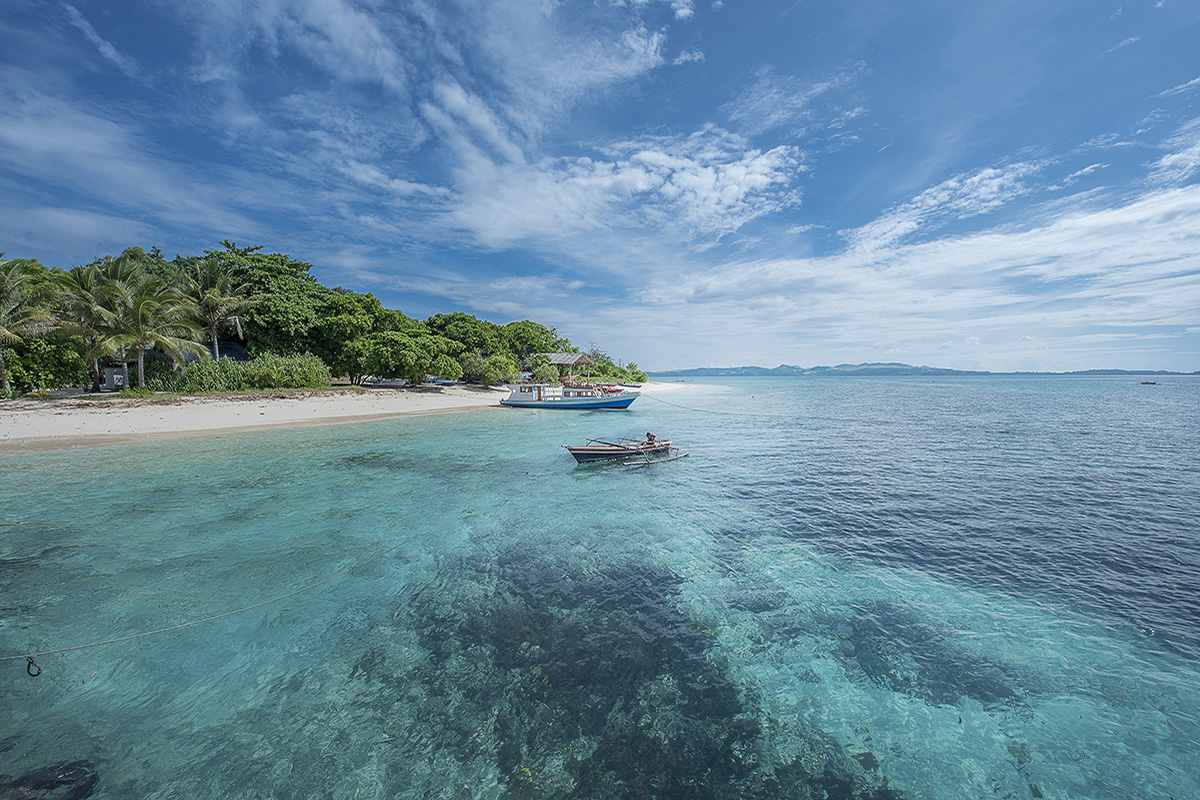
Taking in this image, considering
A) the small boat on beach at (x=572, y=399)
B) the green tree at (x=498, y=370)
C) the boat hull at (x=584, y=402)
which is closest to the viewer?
the boat hull at (x=584, y=402)

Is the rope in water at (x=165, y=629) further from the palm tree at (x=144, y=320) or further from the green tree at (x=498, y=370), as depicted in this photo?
the green tree at (x=498, y=370)

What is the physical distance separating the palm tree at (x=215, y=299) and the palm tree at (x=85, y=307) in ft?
18.0

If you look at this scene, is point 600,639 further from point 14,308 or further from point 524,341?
point 524,341

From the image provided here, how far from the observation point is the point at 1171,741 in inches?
181

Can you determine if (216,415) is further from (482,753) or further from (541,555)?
(482,753)

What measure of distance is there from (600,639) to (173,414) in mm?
29926

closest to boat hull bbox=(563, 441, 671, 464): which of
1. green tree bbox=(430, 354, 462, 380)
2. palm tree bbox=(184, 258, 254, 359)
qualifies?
green tree bbox=(430, 354, 462, 380)

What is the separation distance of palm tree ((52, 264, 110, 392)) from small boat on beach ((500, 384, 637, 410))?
26.7m

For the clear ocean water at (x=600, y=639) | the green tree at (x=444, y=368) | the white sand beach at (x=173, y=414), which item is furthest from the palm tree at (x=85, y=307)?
the green tree at (x=444, y=368)

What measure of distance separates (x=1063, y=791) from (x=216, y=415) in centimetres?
3414

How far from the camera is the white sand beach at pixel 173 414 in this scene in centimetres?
1922

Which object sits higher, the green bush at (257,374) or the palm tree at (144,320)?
the palm tree at (144,320)

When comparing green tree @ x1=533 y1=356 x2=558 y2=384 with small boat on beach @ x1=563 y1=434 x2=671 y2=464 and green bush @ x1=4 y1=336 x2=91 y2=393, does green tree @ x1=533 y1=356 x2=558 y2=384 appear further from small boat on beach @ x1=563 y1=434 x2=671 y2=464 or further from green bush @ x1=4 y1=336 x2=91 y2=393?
green bush @ x1=4 y1=336 x2=91 y2=393

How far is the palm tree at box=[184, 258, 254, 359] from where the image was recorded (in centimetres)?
3406
